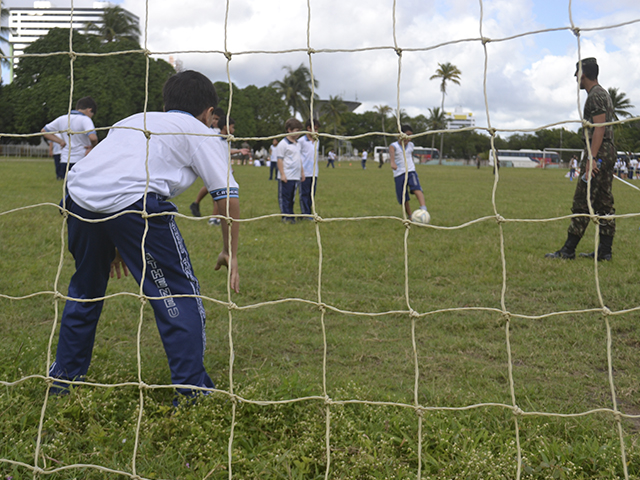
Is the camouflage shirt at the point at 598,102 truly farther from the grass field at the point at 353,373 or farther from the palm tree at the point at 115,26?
the palm tree at the point at 115,26

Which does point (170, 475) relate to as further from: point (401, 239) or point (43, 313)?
point (401, 239)

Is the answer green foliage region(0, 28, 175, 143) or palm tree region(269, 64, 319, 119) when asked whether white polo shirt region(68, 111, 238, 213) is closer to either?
green foliage region(0, 28, 175, 143)

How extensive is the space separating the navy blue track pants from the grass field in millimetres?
229

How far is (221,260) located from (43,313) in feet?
6.34

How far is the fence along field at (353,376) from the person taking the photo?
2029 mm

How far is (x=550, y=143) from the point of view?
5334 centimetres

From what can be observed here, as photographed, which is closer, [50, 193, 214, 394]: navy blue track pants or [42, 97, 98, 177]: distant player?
[50, 193, 214, 394]: navy blue track pants

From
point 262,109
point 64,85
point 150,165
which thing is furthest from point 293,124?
point 262,109

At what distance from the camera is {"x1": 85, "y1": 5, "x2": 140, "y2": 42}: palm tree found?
44125mm

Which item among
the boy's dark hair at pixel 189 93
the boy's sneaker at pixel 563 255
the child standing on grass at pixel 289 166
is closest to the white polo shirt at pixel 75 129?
the child standing on grass at pixel 289 166

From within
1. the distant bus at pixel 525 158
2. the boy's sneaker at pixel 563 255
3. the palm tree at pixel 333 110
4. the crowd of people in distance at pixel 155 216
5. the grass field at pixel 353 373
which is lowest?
the grass field at pixel 353 373

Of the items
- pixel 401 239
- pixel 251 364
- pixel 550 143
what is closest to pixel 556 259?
pixel 401 239

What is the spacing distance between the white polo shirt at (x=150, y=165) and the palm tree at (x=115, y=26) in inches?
1812

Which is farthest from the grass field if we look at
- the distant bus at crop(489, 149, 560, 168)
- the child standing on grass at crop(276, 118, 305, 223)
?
the distant bus at crop(489, 149, 560, 168)
